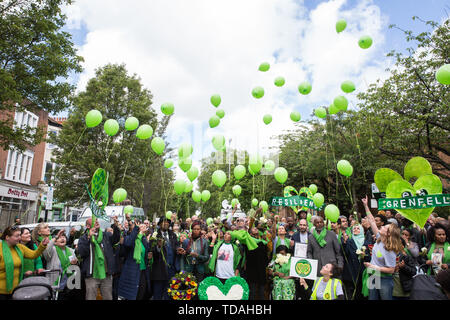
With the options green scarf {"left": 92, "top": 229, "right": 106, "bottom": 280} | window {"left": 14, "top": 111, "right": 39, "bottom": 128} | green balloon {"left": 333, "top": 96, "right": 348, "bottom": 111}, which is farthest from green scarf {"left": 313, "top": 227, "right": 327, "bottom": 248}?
window {"left": 14, "top": 111, "right": 39, "bottom": 128}

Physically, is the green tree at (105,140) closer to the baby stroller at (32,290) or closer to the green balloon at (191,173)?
the green balloon at (191,173)

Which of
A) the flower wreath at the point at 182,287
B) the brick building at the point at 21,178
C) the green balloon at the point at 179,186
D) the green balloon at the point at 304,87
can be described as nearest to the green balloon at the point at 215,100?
the green balloon at the point at 304,87

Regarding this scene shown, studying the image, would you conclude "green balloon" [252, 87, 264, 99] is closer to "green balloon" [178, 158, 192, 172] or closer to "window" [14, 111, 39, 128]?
"green balloon" [178, 158, 192, 172]

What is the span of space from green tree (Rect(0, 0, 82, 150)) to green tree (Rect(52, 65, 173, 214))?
7.16 metres

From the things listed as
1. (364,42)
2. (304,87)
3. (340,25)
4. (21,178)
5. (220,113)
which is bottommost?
(220,113)

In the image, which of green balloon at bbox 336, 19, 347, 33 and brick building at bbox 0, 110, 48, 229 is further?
brick building at bbox 0, 110, 48, 229

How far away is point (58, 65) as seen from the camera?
1092 centimetres

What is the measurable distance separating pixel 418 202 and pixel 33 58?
11.8 m

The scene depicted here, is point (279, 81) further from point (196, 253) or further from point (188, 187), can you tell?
point (196, 253)

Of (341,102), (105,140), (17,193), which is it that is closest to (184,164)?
(341,102)

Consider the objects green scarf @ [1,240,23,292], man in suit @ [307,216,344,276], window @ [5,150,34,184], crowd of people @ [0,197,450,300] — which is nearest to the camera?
green scarf @ [1,240,23,292]

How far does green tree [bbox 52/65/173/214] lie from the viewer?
18.7 metres

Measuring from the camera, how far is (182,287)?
563cm

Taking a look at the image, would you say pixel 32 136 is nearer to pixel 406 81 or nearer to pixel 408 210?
pixel 408 210
